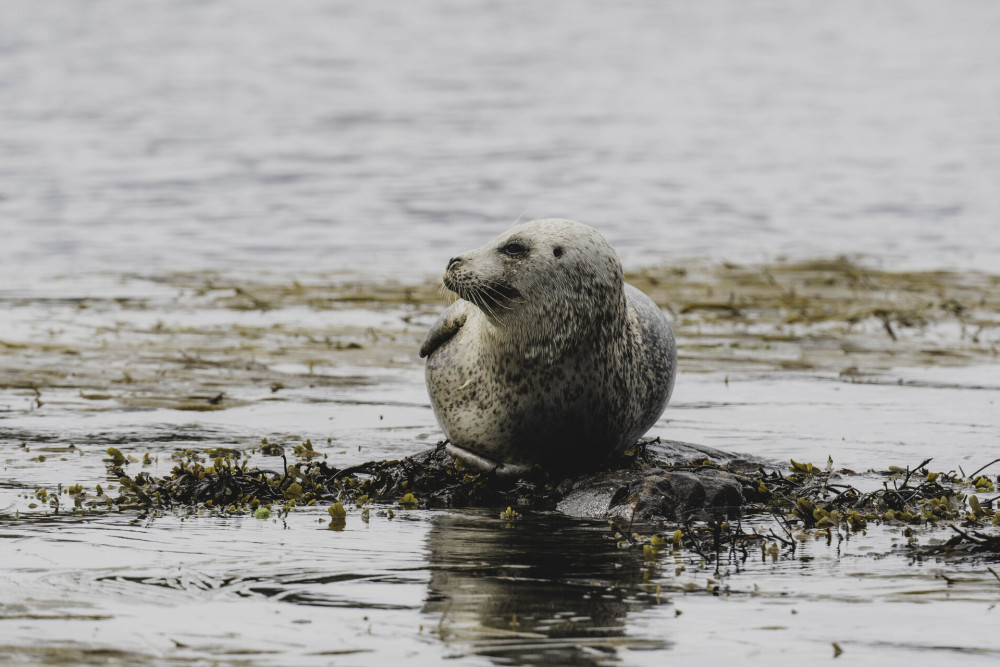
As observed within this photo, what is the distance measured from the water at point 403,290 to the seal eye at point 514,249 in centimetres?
52

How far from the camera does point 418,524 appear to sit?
18.7ft

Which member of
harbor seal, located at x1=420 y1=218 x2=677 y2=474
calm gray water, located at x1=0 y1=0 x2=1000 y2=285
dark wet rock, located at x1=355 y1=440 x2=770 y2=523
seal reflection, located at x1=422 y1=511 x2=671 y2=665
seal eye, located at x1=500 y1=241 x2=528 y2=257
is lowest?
seal reflection, located at x1=422 y1=511 x2=671 y2=665

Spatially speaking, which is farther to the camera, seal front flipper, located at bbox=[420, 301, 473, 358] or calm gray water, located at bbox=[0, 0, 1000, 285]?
calm gray water, located at bbox=[0, 0, 1000, 285]

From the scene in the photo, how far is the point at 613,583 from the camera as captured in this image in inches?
184

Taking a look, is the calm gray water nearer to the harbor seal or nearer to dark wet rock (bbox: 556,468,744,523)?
the harbor seal

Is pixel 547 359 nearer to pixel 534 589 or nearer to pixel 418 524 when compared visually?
pixel 418 524

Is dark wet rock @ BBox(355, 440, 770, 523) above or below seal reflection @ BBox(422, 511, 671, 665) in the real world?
above

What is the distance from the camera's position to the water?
13.9ft

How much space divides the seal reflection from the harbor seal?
2.05 ft

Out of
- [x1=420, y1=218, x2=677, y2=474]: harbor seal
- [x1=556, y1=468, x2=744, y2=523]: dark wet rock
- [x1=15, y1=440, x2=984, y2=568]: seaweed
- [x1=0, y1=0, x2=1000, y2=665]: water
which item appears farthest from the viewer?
[x1=420, y1=218, x2=677, y2=474]: harbor seal

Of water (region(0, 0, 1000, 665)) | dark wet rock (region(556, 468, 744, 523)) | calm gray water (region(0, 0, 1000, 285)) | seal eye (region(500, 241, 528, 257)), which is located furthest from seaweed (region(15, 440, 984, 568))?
calm gray water (region(0, 0, 1000, 285))

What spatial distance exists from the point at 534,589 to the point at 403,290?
9413mm

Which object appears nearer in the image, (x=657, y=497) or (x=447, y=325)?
(x=657, y=497)

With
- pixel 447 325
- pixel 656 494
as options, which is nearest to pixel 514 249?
pixel 447 325
